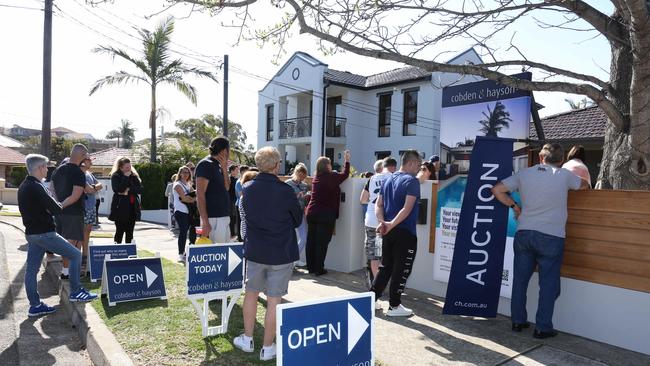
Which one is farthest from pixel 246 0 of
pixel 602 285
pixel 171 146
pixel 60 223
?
pixel 171 146

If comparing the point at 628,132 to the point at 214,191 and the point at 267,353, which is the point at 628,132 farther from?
the point at 214,191

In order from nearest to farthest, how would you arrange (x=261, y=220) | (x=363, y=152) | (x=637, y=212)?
(x=261, y=220), (x=637, y=212), (x=363, y=152)

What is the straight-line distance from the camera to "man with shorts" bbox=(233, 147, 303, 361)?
12.6 ft

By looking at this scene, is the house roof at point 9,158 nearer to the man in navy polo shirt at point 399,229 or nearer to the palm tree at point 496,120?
the man in navy polo shirt at point 399,229

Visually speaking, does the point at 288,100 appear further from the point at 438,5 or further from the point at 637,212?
the point at 637,212

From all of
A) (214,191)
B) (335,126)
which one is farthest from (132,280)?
(335,126)

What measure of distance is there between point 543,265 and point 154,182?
57.2ft

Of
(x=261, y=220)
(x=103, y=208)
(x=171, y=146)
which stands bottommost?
(x=103, y=208)

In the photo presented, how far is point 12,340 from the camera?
15.5 ft

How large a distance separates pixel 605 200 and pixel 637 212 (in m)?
0.29

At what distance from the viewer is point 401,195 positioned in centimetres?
509

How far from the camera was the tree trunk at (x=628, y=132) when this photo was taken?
175 inches

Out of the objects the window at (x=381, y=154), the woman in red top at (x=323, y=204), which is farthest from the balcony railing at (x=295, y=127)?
the woman in red top at (x=323, y=204)

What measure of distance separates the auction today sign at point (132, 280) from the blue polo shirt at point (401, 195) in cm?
291
